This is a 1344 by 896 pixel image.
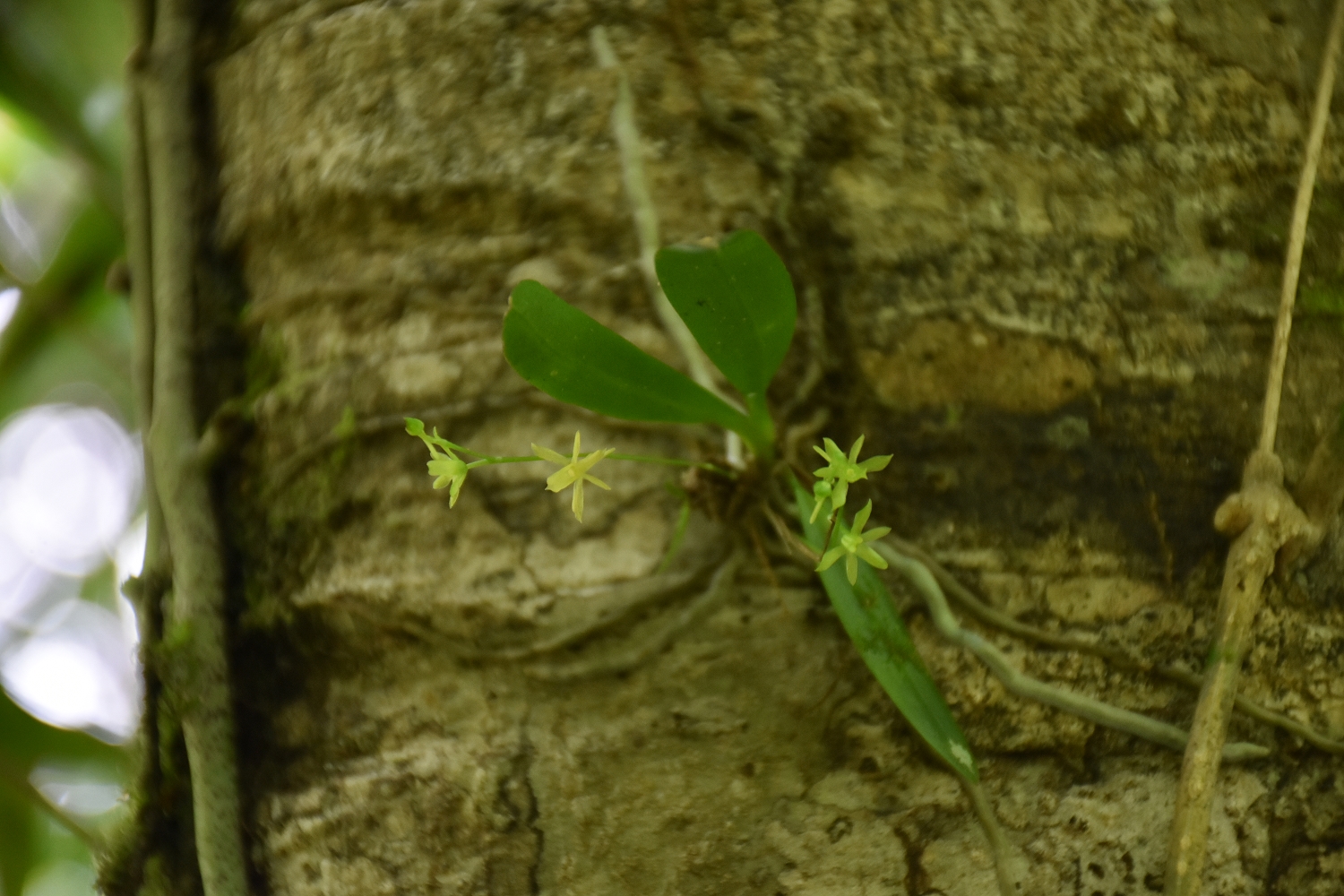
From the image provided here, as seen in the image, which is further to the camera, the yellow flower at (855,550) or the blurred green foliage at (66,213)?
the blurred green foliage at (66,213)

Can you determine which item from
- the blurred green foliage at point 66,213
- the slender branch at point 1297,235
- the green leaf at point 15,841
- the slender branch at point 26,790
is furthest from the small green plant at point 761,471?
the blurred green foliage at point 66,213

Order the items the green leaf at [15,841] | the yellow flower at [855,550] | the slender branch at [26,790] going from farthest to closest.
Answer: the green leaf at [15,841], the slender branch at [26,790], the yellow flower at [855,550]

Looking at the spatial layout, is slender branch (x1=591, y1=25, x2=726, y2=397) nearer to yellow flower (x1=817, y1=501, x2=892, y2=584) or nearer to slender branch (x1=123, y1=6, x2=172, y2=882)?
yellow flower (x1=817, y1=501, x2=892, y2=584)

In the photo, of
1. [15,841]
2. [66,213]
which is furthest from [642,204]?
[66,213]

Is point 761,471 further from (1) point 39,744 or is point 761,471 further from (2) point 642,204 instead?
(1) point 39,744

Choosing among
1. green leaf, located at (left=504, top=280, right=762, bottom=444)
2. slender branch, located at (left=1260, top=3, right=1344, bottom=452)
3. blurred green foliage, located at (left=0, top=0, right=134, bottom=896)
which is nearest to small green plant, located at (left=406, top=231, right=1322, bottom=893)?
green leaf, located at (left=504, top=280, right=762, bottom=444)

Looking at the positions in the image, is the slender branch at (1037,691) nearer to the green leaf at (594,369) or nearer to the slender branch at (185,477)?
the green leaf at (594,369)
